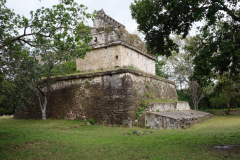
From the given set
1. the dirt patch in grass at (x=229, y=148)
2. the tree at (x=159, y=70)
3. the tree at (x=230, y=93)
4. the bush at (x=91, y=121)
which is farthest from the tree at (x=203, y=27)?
the tree at (x=159, y=70)

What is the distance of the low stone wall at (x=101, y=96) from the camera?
41.0 feet

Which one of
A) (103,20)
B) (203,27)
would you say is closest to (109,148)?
(203,27)

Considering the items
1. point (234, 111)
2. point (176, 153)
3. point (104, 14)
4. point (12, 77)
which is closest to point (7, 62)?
point (12, 77)

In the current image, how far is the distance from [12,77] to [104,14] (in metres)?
8.92

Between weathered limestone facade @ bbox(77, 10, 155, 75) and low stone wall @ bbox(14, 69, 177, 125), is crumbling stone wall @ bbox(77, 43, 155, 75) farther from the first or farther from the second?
low stone wall @ bbox(14, 69, 177, 125)

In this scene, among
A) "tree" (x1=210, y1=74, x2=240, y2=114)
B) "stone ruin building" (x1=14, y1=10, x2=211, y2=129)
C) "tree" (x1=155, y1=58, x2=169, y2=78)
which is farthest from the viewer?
"tree" (x1=155, y1=58, x2=169, y2=78)

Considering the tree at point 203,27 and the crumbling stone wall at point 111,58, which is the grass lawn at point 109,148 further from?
the crumbling stone wall at point 111,58

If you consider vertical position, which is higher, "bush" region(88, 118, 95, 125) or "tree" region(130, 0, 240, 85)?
"tree" region(130, 0, 240, 85)

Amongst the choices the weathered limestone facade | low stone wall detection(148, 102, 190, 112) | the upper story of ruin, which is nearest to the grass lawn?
low stone wall detection(148, 102, 190, 112)

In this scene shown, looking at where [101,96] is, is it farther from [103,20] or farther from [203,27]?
[203,27]

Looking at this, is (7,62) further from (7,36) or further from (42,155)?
(42,155)

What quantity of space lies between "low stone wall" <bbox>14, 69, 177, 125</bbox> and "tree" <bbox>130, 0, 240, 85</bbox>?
15.0ft

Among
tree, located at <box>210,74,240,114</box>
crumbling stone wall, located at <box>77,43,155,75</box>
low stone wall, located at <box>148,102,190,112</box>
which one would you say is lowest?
low stone wall, located at <box>148,102,190,112</box>

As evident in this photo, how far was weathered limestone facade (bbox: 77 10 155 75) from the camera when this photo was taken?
1429cm
